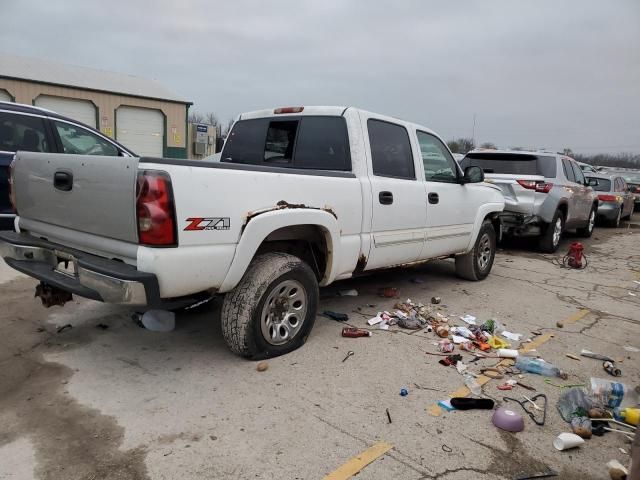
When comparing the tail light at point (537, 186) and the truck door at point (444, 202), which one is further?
the tail light at point (537, 186)

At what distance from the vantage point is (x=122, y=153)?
6598mm

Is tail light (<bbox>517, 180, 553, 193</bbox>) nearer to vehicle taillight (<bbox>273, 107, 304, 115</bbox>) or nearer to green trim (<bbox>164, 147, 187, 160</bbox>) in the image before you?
vehicle taillight (<bbox>273, 107, 304, 115</bbox>)

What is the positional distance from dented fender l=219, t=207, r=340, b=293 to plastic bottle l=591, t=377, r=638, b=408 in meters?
2.23

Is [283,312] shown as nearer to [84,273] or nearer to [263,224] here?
[263,224]

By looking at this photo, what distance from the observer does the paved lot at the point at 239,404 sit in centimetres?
251

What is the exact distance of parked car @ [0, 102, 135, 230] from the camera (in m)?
6.00

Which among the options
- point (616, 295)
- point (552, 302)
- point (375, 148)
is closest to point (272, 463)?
point (375, 148)

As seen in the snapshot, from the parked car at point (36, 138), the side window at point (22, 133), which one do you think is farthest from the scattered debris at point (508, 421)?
the side window at point (22, 133)

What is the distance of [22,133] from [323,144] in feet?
14.0

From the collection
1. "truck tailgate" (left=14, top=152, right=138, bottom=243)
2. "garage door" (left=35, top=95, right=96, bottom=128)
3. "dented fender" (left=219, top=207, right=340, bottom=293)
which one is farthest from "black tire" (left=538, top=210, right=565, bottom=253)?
"garage door" (left=35, top=95, right=96, bottom=128)

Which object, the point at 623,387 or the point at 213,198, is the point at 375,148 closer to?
→ the point at 213,198

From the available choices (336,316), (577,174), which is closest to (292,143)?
(336,316)

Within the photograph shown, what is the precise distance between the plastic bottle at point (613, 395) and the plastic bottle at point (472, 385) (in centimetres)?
76

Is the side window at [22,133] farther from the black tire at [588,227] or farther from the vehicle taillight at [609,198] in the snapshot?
the vehicle taillight at [609,198]
